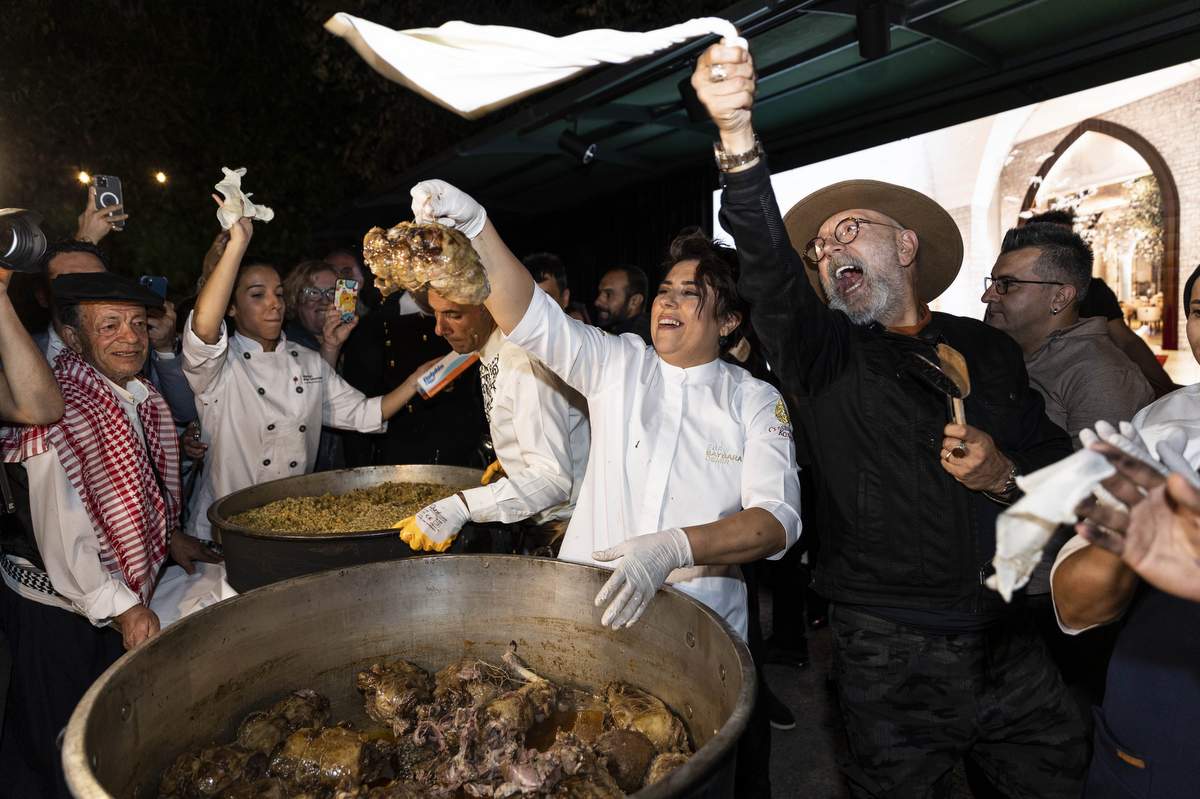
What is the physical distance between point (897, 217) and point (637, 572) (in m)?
1.64

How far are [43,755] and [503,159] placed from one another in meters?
6.81

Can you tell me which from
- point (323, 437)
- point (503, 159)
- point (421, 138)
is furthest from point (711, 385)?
point (421, 138)

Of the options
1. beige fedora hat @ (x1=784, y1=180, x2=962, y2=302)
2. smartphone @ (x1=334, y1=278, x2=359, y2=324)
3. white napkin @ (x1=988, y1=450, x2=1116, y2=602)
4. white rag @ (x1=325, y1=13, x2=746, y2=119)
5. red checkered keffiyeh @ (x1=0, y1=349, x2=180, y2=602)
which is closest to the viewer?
white napkin @ (x1=988, y1=450, x2=1116, y2=602)

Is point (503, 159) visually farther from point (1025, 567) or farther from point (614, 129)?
point (1025, 567)

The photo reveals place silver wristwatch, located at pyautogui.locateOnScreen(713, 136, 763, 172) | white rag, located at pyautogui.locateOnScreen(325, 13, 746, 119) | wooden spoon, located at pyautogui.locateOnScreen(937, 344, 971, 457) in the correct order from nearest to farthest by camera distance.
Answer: white rag, located at pyautogui.locateOnScreen(325, 13, 746, 119)
silver wristwatch, located at pyautogui.locateOnScreen(713, 136, 763, 172)
wooden spoon, located at pyautogui.locateOnScreen(937, 344, 971, 457)

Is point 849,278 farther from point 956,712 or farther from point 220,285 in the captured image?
point 220,285

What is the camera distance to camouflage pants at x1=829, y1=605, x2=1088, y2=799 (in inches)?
87.7

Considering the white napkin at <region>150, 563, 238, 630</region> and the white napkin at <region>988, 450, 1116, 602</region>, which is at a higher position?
the white napkin at <region>988, 450, 1116, 602</region>

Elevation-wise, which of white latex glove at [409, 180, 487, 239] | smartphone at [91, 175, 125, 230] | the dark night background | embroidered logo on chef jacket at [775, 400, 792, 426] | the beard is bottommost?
embroidered logo on chef jacket at [775, 400, 792, 426]

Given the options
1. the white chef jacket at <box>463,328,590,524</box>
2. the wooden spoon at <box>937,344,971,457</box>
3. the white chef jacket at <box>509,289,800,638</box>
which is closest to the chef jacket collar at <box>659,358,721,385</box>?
the white chef jacket at <box>509,289,800,638</box>

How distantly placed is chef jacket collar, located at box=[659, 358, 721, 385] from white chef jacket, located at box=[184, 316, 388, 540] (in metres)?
2.42

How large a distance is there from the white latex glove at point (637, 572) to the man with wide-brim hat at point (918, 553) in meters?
0.65

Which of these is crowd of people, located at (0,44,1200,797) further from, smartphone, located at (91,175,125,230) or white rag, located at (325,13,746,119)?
smartphone, located at (91,175,125,230)

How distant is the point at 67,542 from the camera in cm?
269
